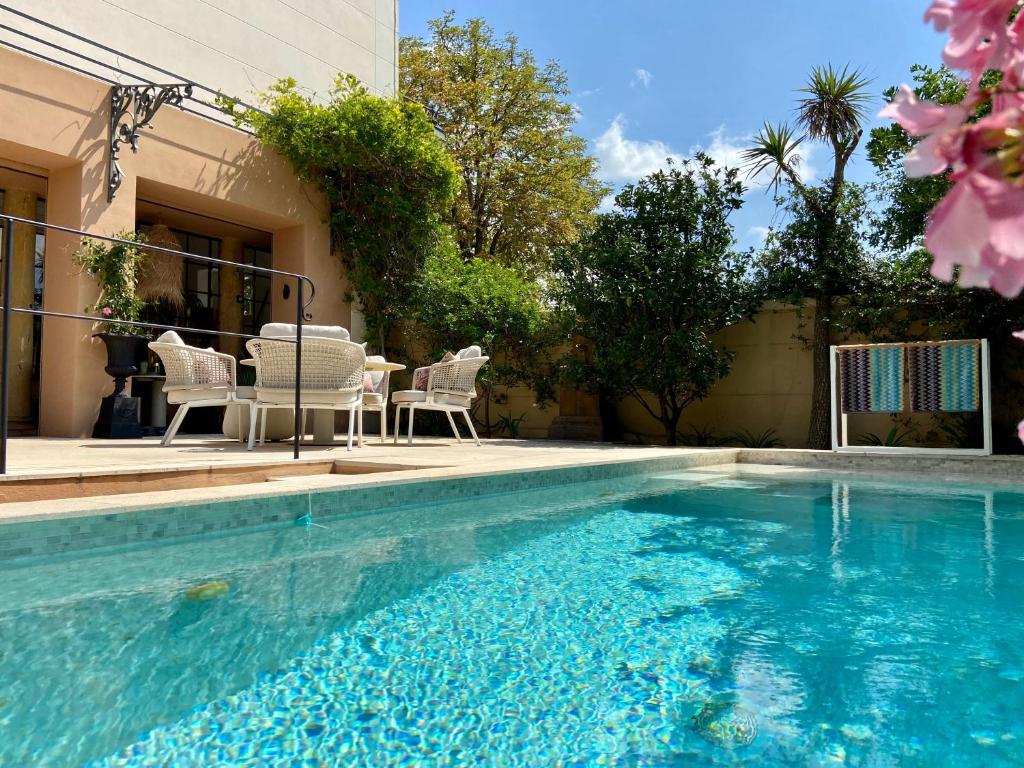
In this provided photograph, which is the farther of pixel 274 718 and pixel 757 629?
pixel 757 629

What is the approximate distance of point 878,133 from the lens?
275 inches

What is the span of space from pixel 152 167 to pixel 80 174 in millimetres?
747

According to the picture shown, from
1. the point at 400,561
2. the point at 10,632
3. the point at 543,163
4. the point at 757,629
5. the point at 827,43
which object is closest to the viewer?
the point at 10,632

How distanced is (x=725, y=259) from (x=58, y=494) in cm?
684

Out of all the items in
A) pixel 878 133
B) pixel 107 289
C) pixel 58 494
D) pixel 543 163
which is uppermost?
pixel 543 163

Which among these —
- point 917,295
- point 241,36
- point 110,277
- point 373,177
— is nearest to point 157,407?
point 110,277

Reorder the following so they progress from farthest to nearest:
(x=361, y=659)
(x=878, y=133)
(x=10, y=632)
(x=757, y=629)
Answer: (x=878, y=133) < (x=757, y=629) < (x=10, y=632) < (x=361, y=659)

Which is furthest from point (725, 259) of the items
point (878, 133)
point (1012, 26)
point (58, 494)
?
point (1012, 26)

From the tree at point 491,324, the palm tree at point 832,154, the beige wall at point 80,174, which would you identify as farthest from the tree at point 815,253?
the beige wall at point 80,174

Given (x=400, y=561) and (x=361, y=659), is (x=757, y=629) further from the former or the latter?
(x=400, y=561)

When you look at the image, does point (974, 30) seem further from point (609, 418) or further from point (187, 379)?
point (609, 418)

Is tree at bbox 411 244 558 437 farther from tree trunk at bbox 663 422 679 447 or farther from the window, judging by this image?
the window

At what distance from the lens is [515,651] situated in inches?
68.2

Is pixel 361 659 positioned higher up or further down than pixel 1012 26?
further down
